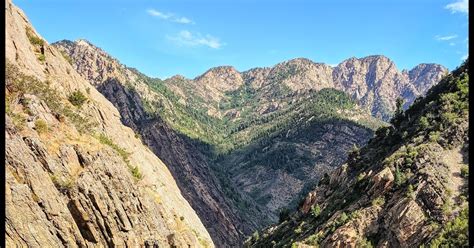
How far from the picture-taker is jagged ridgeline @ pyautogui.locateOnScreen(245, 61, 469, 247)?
187 ft

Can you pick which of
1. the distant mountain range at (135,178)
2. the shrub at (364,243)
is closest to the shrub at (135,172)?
the distant mountain range at (135,178)

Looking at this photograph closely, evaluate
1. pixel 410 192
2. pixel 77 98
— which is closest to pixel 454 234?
pixel 410 192

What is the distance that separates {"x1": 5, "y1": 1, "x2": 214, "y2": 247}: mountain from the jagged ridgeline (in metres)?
21.3

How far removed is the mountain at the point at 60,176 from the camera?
39.1 m

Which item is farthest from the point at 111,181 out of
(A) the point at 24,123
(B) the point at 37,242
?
(B) the point at 37,242

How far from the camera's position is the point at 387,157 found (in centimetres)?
7388

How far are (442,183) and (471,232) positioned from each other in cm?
4246

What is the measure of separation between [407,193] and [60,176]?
42.3 meters

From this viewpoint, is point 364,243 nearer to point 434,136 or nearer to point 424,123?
point 434,136

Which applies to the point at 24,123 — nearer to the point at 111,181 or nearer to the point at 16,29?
the point at 111,181

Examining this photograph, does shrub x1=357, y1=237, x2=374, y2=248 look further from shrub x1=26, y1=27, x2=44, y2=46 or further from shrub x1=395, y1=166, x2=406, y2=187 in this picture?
shrub x1=26, y1=27, x2=44, y2=46

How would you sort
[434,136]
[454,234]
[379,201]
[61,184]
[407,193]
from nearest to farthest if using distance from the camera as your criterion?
[61,184], [454,234], [407,193], [379,201], [434,136]

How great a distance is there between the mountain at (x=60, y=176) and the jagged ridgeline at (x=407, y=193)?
21.3 meters

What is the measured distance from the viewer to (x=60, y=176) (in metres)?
45.5
